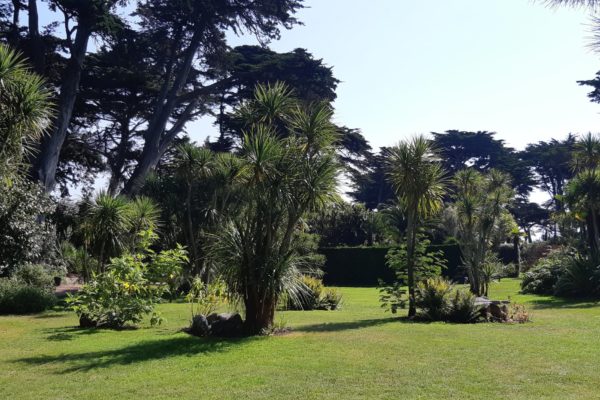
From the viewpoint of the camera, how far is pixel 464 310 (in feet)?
47.2

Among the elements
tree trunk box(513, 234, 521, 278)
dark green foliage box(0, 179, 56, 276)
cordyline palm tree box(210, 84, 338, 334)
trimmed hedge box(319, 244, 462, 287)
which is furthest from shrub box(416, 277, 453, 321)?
tree trunk box(513, 234, 521, 278)

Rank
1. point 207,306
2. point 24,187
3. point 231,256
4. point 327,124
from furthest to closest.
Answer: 1. point 24,187
2. point 207,306
3. point 327,124
4. point 231,256

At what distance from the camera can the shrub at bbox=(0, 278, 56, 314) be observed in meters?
17.4

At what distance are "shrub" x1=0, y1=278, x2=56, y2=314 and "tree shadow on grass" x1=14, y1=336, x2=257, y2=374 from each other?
26.9 feet

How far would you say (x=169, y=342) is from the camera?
11211 millimetres

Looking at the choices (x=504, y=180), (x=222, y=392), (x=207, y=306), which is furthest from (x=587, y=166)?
(x=222, y=392)

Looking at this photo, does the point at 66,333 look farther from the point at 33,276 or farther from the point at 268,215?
the point at 33,276

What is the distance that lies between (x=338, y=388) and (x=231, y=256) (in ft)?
17.8

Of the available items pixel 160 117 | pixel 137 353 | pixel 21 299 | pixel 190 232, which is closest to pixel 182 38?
pixel 160 117

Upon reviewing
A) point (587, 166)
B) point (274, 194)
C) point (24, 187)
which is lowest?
point (274, 194)

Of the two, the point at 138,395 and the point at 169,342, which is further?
the point at 169,342

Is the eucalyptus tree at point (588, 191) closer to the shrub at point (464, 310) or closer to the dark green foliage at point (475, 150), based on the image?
the shrub at point (464, 310)

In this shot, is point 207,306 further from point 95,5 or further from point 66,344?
point 95,5

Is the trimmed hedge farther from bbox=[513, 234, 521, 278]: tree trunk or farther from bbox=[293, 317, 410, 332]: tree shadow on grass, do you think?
bbox=[293, 317, 410, 332]: tree shadow on grass
